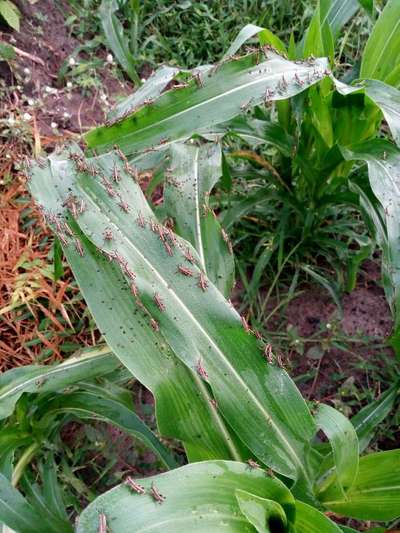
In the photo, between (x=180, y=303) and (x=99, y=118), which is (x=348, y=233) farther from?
(x=99, y=118)

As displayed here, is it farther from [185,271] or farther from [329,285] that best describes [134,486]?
[329,285]

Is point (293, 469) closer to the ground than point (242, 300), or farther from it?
farther from it

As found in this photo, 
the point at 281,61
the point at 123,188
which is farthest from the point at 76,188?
the point at 281,61

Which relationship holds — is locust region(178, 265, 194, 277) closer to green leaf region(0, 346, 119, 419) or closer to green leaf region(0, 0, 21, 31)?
green leaf region(0, 346, 119, 419)

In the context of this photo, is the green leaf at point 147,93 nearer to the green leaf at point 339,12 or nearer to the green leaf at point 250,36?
the green leaf at point 250,36

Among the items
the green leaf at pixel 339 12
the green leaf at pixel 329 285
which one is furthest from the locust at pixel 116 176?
the green leaf at pixel 339 12
